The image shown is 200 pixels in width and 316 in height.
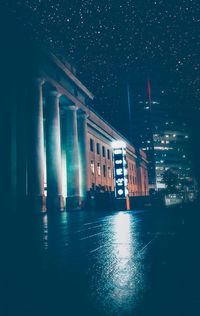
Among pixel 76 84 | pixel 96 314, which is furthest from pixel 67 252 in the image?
pixel 76 84

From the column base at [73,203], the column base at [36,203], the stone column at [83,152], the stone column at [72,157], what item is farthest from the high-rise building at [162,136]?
the column base at [36,203]

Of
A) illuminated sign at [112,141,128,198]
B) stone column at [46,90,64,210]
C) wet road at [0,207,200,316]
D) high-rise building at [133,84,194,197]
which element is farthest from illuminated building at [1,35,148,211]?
high-rise building at [133,84,194,197]

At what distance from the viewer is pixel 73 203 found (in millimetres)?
33594

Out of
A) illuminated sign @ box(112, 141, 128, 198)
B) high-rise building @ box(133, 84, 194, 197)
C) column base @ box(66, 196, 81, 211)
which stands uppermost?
high-rise building @ box(133, 84, 194, 197)

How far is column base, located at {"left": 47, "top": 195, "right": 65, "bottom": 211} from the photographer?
2930 centimetres

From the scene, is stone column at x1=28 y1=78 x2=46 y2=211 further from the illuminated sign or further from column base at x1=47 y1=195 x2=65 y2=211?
the illuminated sign

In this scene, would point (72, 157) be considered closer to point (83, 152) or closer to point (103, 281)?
point (83, 152)

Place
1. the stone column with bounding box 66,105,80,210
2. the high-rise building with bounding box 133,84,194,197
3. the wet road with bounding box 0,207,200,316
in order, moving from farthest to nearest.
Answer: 1. the high-rise building with bounding box 133,84,194,197
2. the stone column with bounding box 66,105,80,210
3. the wet road with bounding box 0,207,200,316

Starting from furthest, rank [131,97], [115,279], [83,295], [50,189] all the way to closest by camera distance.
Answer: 1. [131,97]
2. [50,189]
3. [115,279]
4. [83,295]

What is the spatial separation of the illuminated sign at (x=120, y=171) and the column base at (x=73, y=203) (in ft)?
24.5

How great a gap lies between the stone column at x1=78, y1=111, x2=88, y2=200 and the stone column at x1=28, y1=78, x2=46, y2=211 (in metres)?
11.7

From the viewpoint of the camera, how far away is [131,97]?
133 metres

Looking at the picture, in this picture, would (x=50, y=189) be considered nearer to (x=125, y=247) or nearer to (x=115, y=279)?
(x=125, y=247)

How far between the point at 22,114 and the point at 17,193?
8338 mm
